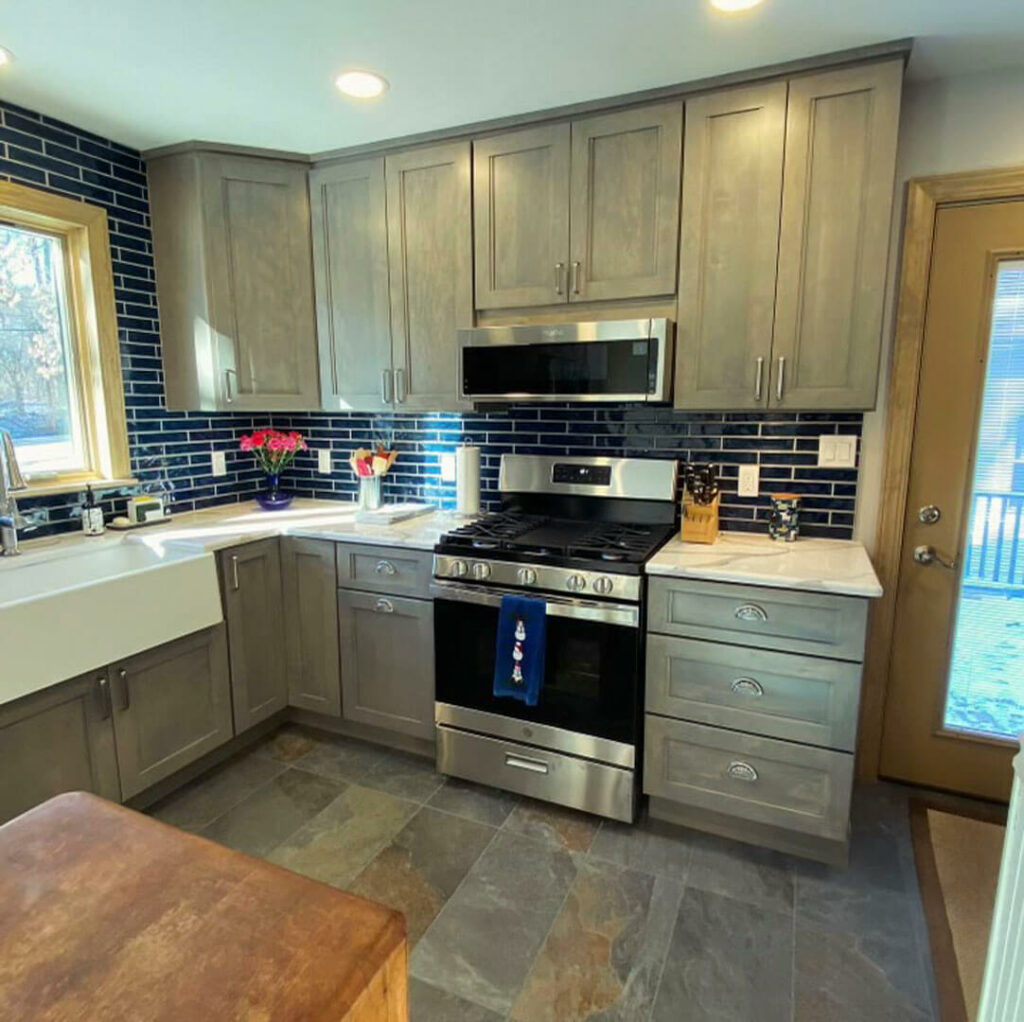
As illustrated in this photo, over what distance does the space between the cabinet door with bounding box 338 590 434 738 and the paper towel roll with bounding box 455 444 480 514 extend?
0.54 metres

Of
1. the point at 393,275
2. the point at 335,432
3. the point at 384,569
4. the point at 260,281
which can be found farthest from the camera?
the point at 335,432

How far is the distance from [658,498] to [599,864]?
128 centimetres

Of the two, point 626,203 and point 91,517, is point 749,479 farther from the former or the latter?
point 91,517

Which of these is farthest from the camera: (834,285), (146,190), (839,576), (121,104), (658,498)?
(146,190)

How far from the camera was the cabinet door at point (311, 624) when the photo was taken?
8.70ft

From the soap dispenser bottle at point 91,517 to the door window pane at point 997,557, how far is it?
3.19 m

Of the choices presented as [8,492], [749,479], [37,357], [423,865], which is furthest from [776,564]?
[37,357]

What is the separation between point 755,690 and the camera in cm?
198

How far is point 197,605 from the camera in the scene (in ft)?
7.62

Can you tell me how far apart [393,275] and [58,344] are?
1326 mm

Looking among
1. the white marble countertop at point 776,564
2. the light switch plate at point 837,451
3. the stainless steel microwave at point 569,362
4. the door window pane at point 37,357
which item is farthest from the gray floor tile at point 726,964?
the door window pane at point 37,357

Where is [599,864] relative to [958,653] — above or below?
below

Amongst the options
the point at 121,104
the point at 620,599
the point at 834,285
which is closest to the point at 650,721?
the point at 620,599

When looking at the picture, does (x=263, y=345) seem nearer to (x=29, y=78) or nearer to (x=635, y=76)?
(x=29, y=78)
